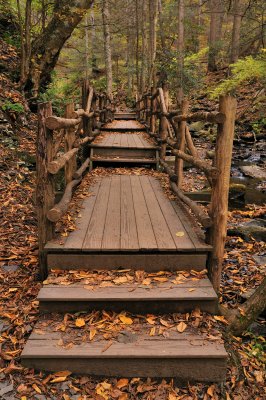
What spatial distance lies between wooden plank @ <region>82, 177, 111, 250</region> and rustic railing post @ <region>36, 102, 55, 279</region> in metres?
0.44

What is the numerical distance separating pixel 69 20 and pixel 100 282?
918 centimetres

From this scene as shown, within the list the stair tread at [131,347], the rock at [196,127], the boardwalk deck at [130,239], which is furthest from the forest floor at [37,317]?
the rock at [196,127]

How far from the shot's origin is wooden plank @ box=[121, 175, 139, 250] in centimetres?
347

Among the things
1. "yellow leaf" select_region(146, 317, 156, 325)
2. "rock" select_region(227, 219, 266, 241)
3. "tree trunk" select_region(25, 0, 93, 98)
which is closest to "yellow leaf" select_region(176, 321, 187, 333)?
"yellow leaf" select_region(146, 317, 156, 325)

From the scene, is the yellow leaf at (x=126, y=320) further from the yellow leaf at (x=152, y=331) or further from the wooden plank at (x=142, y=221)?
the wooden plank at (x=142, y=221)

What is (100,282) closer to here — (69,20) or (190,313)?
(190,313)

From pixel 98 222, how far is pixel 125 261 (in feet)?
2.79

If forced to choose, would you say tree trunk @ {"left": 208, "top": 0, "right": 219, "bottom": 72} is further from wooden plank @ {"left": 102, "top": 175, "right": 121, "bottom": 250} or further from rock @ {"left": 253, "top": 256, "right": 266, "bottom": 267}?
rock @ {"left": 253, "top": 256, "right": 266, "bottom": 267}

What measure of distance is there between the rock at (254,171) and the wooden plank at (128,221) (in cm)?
451

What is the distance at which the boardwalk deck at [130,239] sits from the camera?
3.37 m

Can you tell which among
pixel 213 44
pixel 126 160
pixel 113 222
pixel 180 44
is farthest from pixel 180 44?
pixel 113 222

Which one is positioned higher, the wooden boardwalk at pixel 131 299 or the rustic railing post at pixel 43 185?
the rustic railing post at pixel 43 185

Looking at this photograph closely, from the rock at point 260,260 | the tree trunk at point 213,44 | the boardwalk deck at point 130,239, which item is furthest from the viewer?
the tree trunk at point 213,44

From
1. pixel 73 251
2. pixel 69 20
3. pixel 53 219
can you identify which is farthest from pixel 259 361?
pixel 69 20
